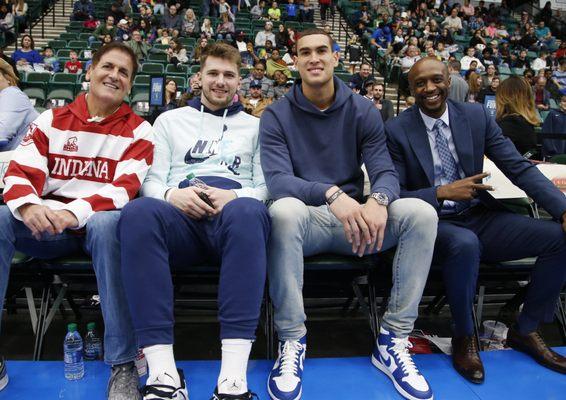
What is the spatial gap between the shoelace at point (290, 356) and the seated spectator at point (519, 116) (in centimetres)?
225

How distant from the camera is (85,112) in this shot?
1.91m

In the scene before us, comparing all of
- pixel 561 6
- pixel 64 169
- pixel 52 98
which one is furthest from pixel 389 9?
pixel 64 169

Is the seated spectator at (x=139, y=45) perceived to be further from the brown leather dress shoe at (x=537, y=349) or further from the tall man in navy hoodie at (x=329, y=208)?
the brown leather dress shoe at (x=537, y=349)

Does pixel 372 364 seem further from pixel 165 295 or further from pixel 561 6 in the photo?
pixel 561 6

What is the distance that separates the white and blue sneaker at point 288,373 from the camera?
1550 millimetres

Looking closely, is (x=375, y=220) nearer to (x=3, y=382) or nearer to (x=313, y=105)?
(x=313, y=105)

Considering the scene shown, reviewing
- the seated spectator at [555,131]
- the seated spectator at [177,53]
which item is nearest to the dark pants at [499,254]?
the seated spectator at [555,131]

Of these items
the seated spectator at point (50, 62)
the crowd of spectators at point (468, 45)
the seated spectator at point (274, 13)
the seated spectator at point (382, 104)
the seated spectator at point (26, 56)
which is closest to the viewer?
the seated spectator at point (382, 104)

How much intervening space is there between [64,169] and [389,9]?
13838 millimetres

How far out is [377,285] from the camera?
77.1 inches

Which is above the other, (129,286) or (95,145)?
(95,145)

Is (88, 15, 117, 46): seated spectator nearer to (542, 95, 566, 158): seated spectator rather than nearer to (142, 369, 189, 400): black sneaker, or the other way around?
(542, 95, 566, 158): seated spectator

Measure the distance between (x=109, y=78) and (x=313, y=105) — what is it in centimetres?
84

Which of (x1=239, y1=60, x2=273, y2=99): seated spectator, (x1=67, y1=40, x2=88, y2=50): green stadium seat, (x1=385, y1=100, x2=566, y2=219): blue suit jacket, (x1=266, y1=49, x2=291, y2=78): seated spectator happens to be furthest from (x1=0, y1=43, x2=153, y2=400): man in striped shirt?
(x1=67, y1=40, x2=88, y2=50): green stadium seat
